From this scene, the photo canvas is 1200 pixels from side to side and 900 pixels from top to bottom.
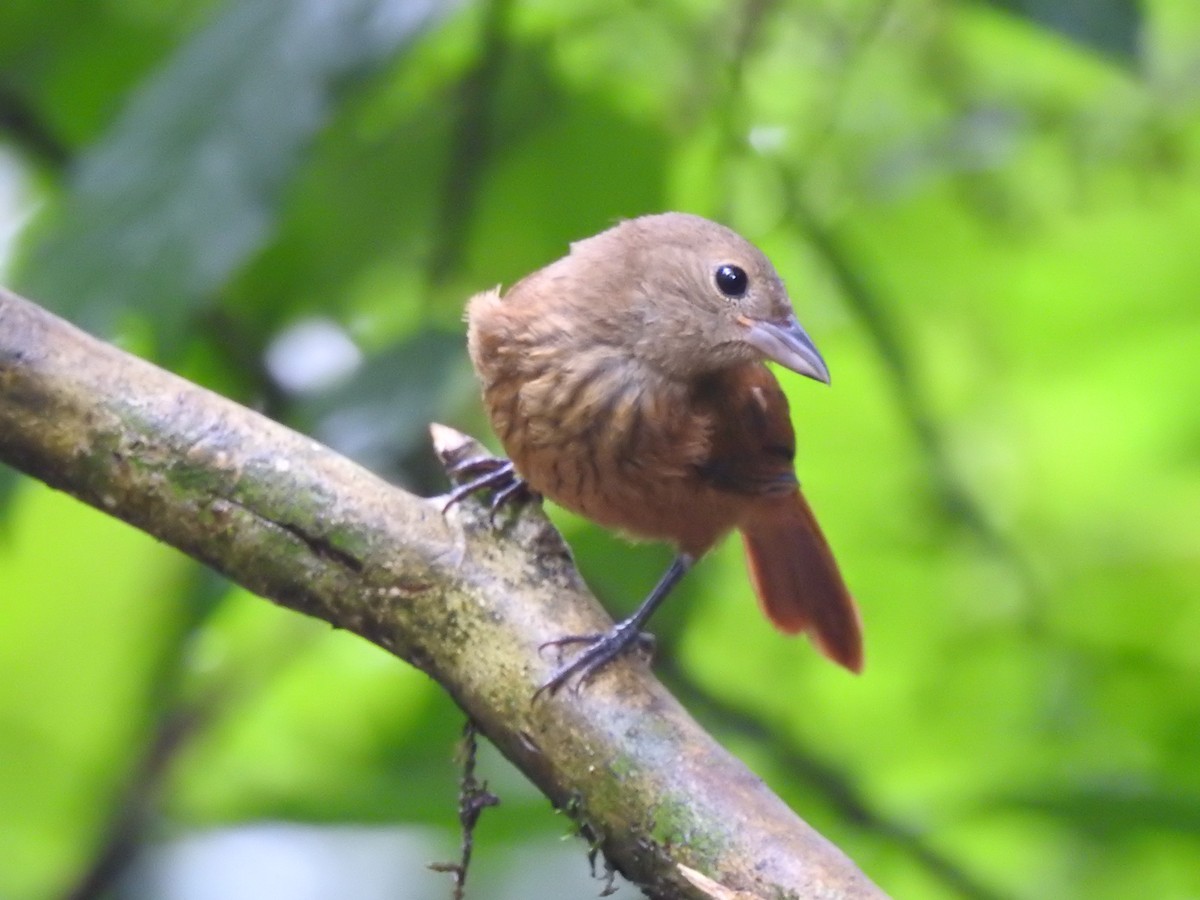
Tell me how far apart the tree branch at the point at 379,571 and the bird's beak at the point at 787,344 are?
0.81m

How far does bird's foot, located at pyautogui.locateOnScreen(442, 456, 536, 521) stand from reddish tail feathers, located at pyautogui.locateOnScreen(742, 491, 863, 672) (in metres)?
0.70

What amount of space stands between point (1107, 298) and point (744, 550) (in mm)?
1362

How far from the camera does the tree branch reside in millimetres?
1987

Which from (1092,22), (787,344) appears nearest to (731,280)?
(787,344)

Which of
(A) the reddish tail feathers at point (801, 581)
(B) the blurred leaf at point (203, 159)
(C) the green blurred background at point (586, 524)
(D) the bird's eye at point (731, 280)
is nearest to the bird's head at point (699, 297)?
(D) the bird's eye at point (731, 280)

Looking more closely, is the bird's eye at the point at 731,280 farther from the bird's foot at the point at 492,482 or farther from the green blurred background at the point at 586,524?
the bird's foot at the point at 492,482

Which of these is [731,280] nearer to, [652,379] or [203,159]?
[652,379]

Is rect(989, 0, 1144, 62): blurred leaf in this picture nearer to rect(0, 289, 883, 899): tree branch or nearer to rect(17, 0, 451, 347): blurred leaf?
rect(17, 0, 451, 347): blurred leaf

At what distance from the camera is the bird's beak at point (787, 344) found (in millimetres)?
2770

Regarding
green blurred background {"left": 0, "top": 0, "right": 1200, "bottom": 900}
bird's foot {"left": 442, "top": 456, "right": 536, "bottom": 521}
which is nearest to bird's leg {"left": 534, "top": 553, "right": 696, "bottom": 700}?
bird's foot {"left": 442, "top": 456, "right": 536, "bottom": 521}

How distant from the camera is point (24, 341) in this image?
2.04 metres

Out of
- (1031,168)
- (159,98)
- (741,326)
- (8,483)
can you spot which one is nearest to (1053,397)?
(1031,168)

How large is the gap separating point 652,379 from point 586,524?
1.71 feet

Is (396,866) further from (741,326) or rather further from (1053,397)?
(1053,397)
